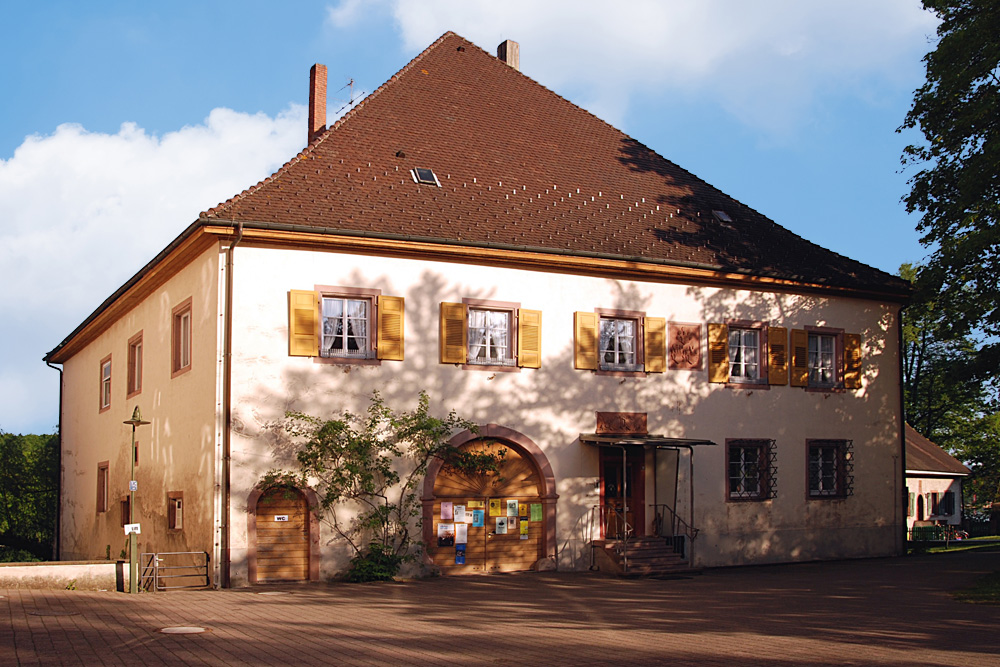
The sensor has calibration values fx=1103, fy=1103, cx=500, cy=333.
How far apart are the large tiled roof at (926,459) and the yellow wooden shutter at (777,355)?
2016cm

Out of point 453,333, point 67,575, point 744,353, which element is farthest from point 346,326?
point 744,353

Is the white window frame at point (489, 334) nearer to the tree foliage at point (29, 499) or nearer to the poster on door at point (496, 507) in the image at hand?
the poster on door at point (496, 507)

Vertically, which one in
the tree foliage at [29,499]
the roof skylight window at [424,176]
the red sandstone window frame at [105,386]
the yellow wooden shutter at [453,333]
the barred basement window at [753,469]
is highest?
the roof skylight window at [424,176]

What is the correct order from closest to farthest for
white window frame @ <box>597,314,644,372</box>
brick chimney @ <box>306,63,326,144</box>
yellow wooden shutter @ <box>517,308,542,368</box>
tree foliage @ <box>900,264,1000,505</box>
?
yellow wooden shutter @ <box>517,308,542,368</box> < white window frame @ <box>597,314,644,372</box> < brick chimney @ <box>306,63,326,144</box> < tree foliage @ <box>900,264,1000,505</box>

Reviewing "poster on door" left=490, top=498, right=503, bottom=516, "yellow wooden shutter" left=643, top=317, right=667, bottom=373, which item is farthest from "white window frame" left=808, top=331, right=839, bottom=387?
"poster on door" left=490, top=498, right=503, bottom=516

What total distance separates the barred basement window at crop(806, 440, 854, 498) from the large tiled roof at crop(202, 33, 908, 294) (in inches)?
154

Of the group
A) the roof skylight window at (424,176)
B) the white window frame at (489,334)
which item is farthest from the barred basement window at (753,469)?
the roof skylight window at (424,176)

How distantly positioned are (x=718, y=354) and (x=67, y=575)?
552 inches

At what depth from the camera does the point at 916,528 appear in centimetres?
4325

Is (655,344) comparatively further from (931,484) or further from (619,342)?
(931,484)

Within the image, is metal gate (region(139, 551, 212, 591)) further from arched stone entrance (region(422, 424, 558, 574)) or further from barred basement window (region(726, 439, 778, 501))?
barred basement window (region(726, 439, 778, 501))

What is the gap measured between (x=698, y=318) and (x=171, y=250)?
1127 cm

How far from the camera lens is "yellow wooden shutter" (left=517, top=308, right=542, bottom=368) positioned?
22156 mm

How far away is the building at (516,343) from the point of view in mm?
20000
